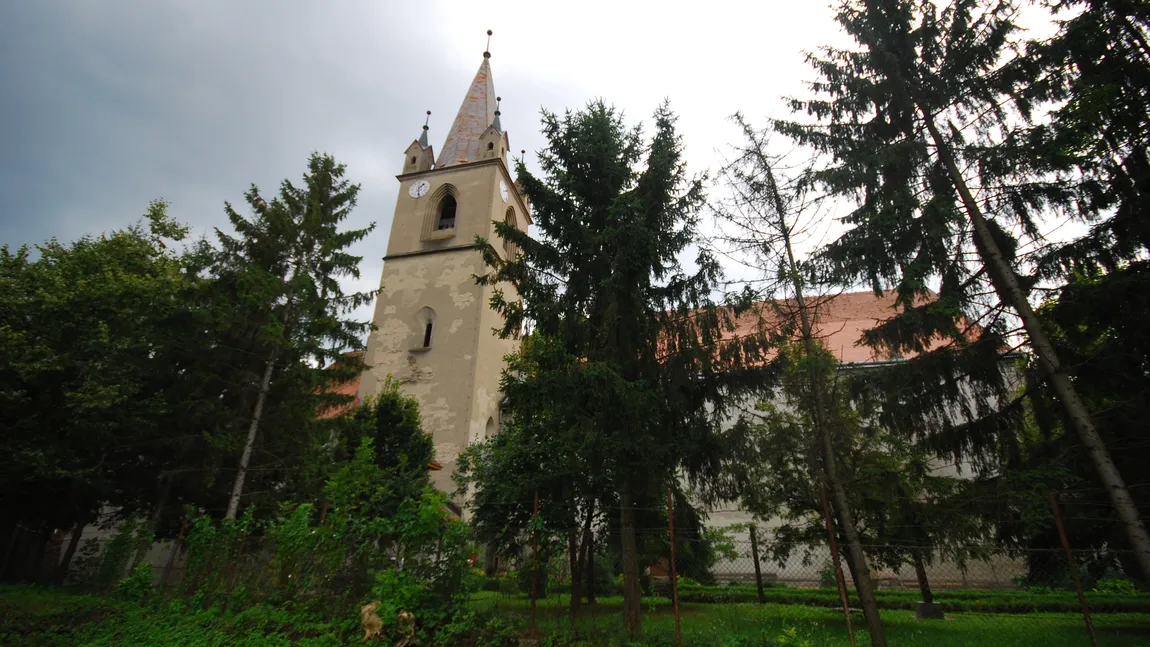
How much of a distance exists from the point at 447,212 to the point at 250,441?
16630mm

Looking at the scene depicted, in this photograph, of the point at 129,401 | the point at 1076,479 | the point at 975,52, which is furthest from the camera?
the point at 129,401

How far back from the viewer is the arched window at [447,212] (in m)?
25.9

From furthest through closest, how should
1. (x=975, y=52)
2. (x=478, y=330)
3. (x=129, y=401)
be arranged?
(x=478, y=330) < (x=129, y=401) < (x=975, y=52)

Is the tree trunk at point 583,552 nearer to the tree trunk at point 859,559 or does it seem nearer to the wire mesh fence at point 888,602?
the wire mesh fence at point 888,602

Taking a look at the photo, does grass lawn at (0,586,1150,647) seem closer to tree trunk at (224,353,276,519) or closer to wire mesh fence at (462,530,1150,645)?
wire mesh fence at (462,530,1150,645)

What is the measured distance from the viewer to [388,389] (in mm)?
19516

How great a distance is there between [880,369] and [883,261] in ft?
5.53

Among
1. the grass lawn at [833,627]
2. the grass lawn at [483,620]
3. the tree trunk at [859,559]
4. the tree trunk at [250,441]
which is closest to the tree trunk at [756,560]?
the grass lawn at [833,627]

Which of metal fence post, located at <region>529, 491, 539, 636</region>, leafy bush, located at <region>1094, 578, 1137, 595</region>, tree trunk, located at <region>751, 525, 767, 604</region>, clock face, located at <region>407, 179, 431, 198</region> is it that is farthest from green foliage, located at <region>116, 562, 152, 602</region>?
clock face, located at <region>407, 179, 431, 198</region>

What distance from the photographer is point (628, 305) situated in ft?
30.7

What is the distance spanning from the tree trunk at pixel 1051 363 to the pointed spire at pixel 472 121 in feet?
71.4

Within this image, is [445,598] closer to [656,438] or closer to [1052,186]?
[656,438]

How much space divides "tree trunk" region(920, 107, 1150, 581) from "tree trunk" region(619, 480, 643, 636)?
6.01 meters

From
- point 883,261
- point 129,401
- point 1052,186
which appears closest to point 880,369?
point 883,261
